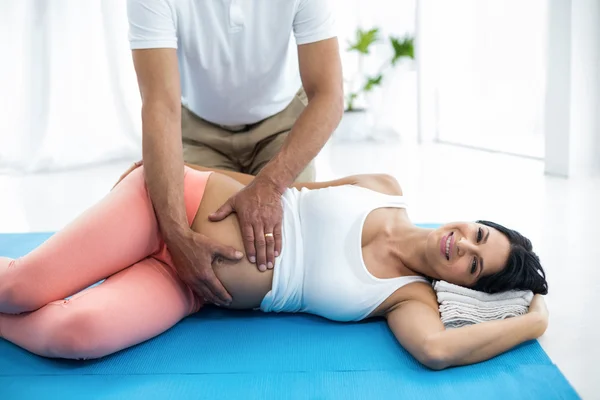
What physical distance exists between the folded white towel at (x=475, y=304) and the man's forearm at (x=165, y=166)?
0.78 metres

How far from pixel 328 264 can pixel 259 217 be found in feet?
0.80

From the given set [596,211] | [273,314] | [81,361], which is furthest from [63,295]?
[596,211]

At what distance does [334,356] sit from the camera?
1.79 m

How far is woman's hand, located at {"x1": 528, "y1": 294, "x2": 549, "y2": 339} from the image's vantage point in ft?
5.84

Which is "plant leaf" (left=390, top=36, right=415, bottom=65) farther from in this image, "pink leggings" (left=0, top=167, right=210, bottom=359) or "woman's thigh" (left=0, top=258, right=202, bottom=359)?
"woman's thigh" (left=0, top=258, right=202, bottom=359)

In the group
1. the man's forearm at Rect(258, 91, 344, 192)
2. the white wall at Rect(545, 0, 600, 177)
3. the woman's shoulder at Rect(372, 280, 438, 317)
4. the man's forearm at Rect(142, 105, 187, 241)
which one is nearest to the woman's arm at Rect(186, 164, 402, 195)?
the man's forearm at Rect(258, 91, 344, 192)

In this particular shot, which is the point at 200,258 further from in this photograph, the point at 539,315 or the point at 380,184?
the point at 539,315

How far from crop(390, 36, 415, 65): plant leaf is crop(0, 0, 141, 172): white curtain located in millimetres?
2487

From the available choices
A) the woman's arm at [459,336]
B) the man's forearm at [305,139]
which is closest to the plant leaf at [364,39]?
the man's forearm at [305,139]

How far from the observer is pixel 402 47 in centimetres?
627

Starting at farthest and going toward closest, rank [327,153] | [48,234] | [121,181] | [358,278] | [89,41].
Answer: [327,153]
[89,41]
[48,234]
[121,181]
[358,278]

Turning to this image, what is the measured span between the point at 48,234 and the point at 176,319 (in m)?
1.41

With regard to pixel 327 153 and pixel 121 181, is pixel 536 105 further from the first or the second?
pixel 121 181

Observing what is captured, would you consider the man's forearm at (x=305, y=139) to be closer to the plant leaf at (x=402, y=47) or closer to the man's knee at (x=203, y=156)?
the man's knee at (x=203, y=156)
